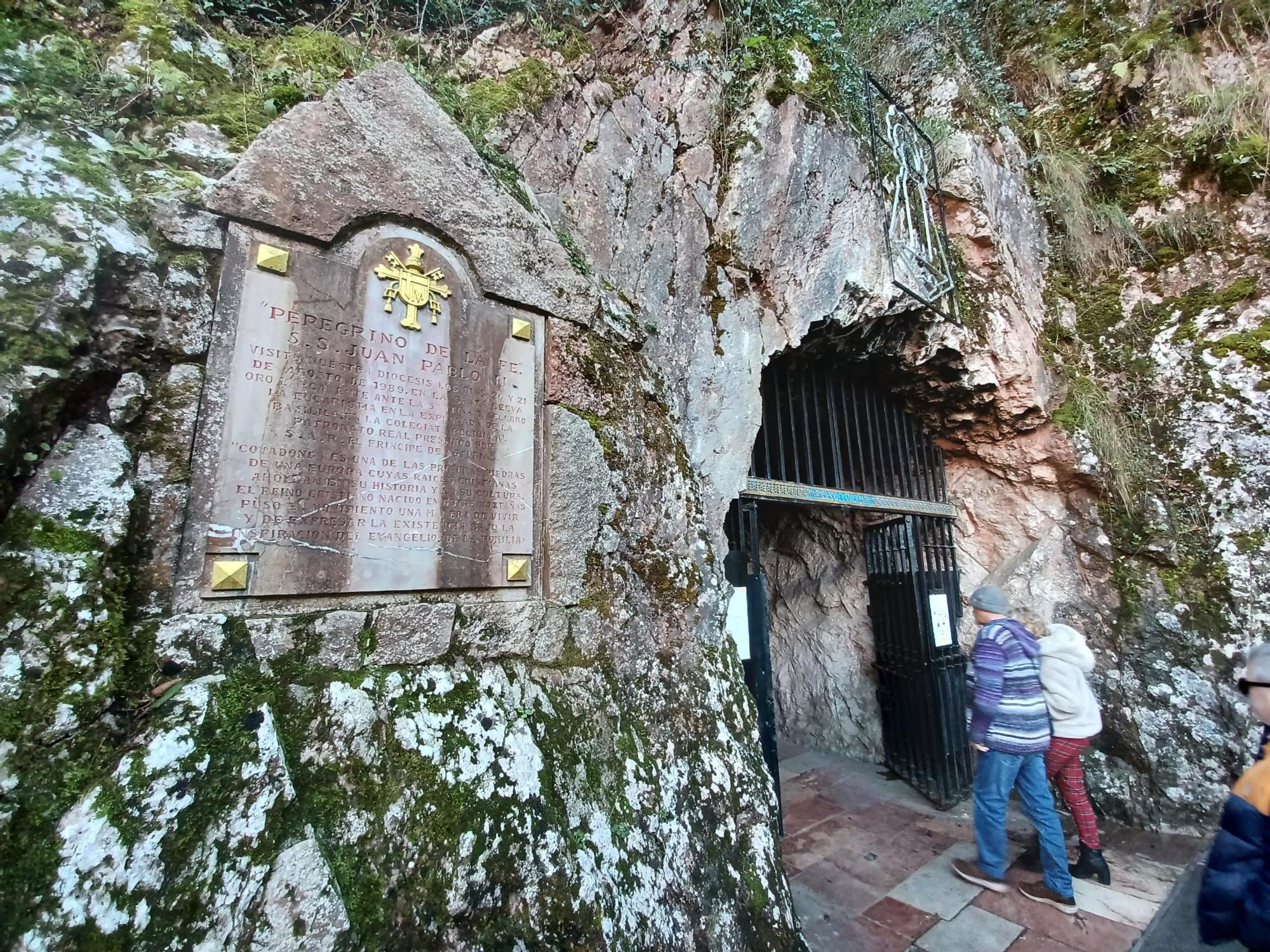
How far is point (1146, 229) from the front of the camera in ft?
15.3

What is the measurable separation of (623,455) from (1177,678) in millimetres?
4188

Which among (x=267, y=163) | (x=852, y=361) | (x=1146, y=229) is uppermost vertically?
(x=1146, y=229)

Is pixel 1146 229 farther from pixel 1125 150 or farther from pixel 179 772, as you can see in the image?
pixel 179 772

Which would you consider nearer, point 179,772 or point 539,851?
point 179,772

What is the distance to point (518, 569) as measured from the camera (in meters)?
2.15

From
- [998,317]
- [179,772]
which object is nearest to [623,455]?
[179,772]

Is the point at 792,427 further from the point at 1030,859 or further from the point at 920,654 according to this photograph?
the point at 1030,859

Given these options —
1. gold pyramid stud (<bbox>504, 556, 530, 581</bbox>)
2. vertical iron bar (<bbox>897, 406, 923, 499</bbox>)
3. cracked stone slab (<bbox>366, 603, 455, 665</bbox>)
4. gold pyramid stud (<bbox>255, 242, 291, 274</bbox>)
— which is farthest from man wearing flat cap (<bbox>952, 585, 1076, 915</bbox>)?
gold pyramid stud (<bbox>255, 242, 291, 274</bbox>)

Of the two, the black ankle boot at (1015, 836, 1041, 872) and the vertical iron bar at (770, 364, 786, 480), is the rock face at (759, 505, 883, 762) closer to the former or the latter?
the vertical iron bar at (770, 364, 786, 480)

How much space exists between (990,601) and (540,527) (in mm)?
2487

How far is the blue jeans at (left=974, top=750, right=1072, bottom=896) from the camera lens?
2.91 m

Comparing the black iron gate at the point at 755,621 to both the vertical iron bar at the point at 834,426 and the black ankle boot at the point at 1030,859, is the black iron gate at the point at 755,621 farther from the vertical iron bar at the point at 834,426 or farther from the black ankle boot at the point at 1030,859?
the black ankle boot at the point at 1030,859

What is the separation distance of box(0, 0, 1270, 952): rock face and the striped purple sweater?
4.19ft

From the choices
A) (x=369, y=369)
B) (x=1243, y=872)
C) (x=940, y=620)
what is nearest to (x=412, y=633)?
(x=369, y=369)
